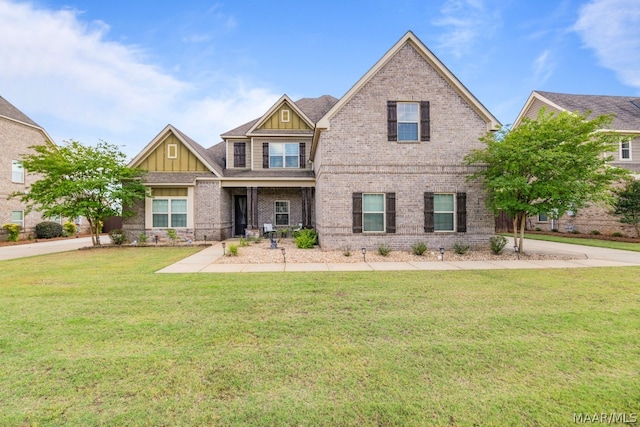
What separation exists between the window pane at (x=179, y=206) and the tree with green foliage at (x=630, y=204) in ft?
77.2

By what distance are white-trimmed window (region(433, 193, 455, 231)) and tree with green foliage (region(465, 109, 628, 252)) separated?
1.85 m

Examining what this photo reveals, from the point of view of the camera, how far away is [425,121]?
464 inches

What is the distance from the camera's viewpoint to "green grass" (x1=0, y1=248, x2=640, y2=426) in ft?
8.13

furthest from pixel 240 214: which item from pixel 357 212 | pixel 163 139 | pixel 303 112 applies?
pixel 357 212

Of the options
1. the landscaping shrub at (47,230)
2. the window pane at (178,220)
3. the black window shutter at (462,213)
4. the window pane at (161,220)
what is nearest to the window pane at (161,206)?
the window pane at (161,220)

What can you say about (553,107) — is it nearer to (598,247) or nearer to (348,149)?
(598,247)

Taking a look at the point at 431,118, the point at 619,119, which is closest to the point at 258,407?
the point at 431,118

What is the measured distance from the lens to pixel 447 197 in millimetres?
11977

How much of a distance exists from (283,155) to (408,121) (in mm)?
8740

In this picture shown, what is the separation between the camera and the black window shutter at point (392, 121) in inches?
463

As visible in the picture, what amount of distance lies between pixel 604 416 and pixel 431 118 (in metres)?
11.3

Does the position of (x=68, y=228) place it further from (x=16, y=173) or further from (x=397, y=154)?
(x=397, y=154)

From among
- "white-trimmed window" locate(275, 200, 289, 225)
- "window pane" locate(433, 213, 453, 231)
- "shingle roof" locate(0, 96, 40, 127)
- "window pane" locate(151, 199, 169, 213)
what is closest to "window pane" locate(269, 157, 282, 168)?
"white-trimmed window" locate(275, 200, 289, 225)

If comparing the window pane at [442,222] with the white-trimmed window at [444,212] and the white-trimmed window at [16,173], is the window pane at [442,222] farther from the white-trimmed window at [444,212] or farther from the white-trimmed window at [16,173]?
the white-trimmed window at [16,173]
